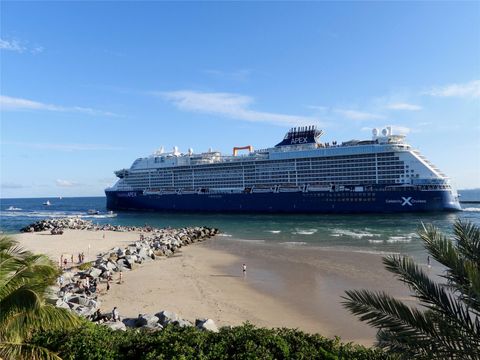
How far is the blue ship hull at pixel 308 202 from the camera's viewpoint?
49344mm

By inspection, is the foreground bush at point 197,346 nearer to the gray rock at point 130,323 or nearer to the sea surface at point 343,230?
the gray rock at point 130,323

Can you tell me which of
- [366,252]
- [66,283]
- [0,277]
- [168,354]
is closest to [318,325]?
[168,354]

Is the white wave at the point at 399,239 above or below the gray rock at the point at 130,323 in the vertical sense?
below

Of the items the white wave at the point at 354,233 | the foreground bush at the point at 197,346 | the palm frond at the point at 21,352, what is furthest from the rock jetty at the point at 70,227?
the palm frond at the point at 21,352

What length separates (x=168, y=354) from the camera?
7047 millimetres

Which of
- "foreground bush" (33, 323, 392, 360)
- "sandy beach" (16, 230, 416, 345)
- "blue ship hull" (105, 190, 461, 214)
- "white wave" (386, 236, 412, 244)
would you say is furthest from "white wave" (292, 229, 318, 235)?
"foreground bush" (33, 323, 392, 360)

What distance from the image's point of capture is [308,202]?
183 ft

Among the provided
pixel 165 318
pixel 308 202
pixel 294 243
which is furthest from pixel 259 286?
pixel 308 202

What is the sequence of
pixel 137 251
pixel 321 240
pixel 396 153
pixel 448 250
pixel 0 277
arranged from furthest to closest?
pixel 396 153
pixel 321 240
pixel 137 251
pixel 0 277
pixel 448 250

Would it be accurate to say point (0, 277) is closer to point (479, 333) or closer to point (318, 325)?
point (479, 333)

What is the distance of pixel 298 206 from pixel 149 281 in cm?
3953

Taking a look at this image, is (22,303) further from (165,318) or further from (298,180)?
(298,180)

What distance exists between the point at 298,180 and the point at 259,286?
42.0 metres

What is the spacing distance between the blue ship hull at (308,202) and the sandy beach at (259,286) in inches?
1068
